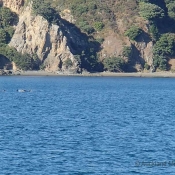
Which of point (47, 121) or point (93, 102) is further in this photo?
point (93, 102)

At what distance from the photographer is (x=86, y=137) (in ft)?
137

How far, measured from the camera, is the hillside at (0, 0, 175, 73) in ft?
441

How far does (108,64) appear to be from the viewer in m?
135

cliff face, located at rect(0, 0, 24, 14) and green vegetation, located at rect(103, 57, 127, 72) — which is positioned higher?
cliff face, located at rect(0, 0, 24, 14)

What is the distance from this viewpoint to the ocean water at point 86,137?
33.1m

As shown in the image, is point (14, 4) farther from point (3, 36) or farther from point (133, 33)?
point (133, 33)

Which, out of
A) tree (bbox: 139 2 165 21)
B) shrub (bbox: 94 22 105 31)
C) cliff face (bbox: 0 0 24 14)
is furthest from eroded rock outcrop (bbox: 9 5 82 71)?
tree (bbox: 139 2 165 21)

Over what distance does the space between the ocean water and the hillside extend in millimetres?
58944

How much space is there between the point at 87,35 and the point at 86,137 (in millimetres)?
98975

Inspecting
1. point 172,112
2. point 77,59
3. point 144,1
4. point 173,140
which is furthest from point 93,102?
point 144,1

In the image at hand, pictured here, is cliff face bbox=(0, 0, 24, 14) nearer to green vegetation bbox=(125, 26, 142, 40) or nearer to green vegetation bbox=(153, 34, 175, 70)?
green vegetation bbox=(125, 26, 142, 40)

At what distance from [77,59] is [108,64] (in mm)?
Result: 6401

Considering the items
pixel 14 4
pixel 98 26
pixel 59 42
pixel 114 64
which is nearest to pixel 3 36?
pixel 14 4

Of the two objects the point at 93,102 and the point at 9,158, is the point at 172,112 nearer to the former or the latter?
the point at 93,102
